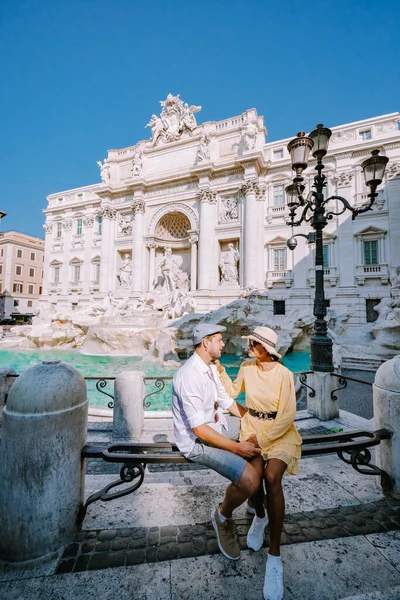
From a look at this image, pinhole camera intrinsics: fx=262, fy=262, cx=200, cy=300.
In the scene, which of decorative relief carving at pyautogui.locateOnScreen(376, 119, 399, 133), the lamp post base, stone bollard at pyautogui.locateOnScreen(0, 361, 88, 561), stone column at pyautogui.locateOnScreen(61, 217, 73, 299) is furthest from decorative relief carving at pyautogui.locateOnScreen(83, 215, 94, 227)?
stone bollard at pyautogui.locateOnScreen(0, 361, 88, 561)

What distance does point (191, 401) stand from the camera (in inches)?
71.8

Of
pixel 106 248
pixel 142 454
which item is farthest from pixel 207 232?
pixel 142 454

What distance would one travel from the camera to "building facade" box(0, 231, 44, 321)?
124 ft

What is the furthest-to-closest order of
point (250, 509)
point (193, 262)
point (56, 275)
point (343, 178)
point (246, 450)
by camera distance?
point (56, 275) → point (193, 262) → point (343, 178) → point (250, 509) → point (246, 450)

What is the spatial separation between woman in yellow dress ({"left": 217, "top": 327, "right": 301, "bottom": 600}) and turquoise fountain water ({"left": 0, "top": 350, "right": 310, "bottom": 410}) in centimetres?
512

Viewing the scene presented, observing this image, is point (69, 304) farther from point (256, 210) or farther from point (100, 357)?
point (256, 210)

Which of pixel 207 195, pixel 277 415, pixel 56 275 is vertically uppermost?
pixel 207 195

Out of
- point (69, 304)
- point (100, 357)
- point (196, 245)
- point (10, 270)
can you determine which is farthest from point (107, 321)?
point (10, 270)

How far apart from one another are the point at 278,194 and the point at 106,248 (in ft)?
51.0

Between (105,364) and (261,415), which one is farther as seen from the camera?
(105,364)

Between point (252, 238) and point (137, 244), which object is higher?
point (137, 244)

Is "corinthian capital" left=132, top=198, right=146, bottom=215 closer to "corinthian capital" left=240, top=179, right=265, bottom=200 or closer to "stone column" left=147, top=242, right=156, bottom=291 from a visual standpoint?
"stone column" left=147, top=242, right=156, bottom=291

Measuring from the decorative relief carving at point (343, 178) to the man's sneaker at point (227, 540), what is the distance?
21387mm

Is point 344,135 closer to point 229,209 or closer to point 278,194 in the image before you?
point 278,194
